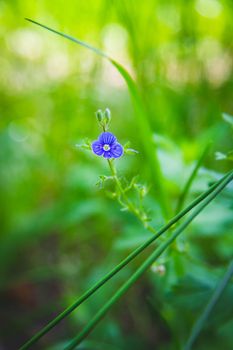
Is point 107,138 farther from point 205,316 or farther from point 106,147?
point 205,316

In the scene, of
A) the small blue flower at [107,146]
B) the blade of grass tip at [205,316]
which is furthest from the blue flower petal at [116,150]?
the blade of grass tip at [205,316]

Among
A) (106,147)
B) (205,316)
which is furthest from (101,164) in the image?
(205,316)

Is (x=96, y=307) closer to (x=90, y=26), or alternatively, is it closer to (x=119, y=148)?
(x=119, y=148)

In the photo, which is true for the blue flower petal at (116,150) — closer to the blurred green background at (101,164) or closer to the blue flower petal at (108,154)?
the blue flower petal at (108,154)

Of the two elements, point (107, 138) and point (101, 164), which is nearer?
point (107, 138)

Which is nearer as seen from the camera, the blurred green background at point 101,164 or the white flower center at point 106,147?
the white flower center at point 106,147

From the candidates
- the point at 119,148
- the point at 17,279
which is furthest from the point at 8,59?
the point at 119,148
